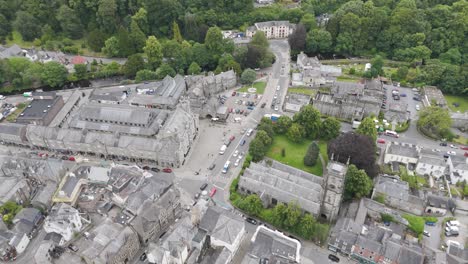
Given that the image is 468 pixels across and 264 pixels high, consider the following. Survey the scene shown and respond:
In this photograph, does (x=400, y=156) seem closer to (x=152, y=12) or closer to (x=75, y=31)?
(x=152, y=12)

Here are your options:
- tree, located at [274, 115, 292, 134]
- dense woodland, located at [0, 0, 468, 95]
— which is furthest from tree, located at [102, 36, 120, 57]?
tree, located at [274, 115, 292, 134]

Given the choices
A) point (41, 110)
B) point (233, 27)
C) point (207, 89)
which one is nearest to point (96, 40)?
point (41, 110)

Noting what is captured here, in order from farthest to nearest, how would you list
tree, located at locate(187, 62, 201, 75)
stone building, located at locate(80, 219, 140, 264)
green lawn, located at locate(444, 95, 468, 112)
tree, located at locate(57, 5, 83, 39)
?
tree, located at locate(57, 5, 83, 39) < tree, located at locate(187, 62, 201, 75) < green lawn, located at locate(444, 95, 468, 112) < stone building, located at locate(80, 219, 140, 264)

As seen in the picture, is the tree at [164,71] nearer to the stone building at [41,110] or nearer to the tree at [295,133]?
the stone building at [41,110]

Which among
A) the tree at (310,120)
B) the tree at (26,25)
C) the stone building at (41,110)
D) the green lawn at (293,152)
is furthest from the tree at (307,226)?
the tree at (26,25)

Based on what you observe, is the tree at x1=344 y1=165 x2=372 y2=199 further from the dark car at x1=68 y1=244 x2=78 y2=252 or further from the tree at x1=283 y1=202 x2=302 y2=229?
the dark car at x1=68 y1=244 x2=78 y2=252

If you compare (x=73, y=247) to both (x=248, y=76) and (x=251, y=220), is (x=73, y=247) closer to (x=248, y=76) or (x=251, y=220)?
(x=251, y=220)

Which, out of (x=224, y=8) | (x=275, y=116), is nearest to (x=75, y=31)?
(x=224, y=8)
